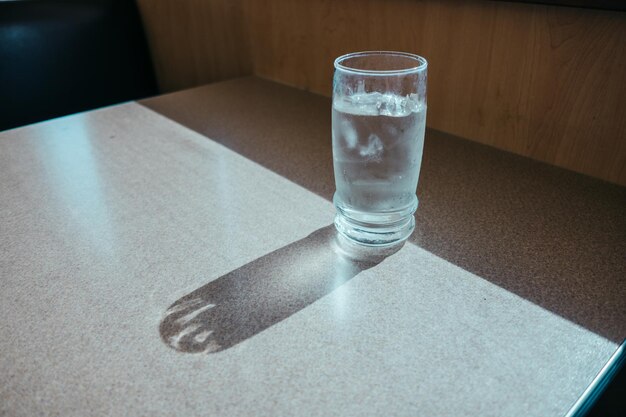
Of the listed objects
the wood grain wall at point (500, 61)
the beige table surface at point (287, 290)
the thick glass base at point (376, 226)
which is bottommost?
the beige table surface at point (287, 290)

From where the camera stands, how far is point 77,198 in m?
0.71

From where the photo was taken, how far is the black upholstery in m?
1.37

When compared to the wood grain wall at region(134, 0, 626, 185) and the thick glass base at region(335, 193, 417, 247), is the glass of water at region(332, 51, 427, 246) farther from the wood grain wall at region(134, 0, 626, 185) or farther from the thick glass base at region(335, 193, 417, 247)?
the wood grain wall at region(134, 0, 626, 185)

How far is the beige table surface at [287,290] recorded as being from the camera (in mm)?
409

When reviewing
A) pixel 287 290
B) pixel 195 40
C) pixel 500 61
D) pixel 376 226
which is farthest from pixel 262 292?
pixel 195 40

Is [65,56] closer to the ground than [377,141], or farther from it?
closer to the ground

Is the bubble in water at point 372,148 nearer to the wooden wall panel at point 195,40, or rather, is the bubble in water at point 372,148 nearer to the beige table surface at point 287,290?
the beige table surface at point 287,290

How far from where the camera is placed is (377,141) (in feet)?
1.72

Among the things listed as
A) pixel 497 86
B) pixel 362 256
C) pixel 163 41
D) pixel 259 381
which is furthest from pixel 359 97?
pixel 163 41

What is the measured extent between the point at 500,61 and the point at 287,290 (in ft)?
1.72

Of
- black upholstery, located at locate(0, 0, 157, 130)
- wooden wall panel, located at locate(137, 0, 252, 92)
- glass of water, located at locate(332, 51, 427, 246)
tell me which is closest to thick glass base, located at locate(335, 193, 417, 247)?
glass of water, located at locate(332, 51, 427, 246)

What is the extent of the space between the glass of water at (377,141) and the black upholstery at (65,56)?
3.88 feet

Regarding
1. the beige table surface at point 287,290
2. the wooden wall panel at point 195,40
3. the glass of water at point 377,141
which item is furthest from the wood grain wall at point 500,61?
the glass of water at point 377,141

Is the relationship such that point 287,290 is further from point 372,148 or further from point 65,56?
point 65,56
